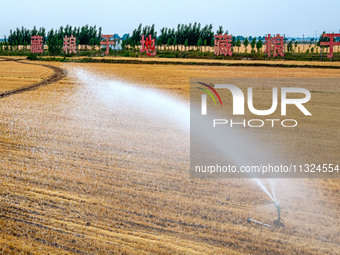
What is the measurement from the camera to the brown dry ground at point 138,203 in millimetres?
5141

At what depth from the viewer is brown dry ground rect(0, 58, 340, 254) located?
16.9 ft

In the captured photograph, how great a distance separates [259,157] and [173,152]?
205 cm

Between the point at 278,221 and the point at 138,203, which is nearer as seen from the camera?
the point at 278,221

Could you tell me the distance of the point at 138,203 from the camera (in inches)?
248

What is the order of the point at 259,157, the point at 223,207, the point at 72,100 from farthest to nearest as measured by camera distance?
1. the point at 72,100
2. the point at 259,157
3. the point at 223,207

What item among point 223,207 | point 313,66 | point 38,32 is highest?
point 38,32

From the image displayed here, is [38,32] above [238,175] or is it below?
above

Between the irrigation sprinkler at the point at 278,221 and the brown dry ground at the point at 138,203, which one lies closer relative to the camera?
the brown dry ground at the point at 138,203

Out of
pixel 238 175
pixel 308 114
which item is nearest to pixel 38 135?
pixel 238 175

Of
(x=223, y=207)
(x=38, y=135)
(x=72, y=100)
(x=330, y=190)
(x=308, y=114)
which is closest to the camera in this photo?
(x=223, y=207)

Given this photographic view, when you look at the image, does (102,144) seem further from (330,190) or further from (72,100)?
(72,100)

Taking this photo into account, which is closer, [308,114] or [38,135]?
[38,135]

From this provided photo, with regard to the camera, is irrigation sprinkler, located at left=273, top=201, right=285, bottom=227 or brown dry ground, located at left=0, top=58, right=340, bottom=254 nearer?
brown dry ground, located at left=0, top=58, right=340, bottom=254

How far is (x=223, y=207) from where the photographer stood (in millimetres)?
6219
